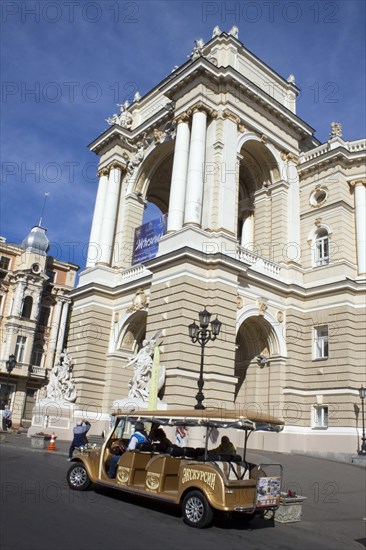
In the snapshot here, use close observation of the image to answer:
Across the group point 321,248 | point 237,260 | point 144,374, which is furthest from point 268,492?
point 321,248

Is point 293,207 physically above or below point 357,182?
below

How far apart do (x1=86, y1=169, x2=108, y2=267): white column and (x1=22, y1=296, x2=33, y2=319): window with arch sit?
22.1 metres

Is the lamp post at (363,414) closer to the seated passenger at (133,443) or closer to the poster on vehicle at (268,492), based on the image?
the poster on vehicle at (268,492)

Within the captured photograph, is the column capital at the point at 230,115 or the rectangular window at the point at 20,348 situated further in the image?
the rectangular window at the point at 20,348

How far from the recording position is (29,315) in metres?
49.9

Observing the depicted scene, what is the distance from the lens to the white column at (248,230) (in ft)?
95.1

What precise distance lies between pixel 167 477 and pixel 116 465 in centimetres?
133

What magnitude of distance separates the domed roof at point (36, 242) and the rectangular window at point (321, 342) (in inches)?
1384

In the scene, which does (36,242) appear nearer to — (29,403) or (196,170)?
(29,403)

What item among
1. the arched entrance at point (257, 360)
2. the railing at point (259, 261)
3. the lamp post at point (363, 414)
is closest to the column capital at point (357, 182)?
the railing at point (259, 261)

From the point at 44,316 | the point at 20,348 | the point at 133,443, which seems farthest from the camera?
the point at 44,316

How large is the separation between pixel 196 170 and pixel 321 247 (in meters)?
8.41

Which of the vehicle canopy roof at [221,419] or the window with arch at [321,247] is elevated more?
the window with arch at [321,247]

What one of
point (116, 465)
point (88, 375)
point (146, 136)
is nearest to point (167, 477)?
point (116, 465)
